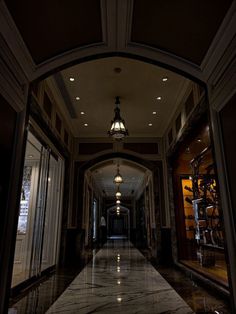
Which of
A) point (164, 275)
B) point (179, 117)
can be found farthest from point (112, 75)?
point (164, 275)

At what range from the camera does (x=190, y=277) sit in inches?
174

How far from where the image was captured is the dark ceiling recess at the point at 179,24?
2.09 meters

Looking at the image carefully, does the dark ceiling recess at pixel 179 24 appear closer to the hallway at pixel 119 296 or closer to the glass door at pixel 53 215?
the hallway at pixel 119 296

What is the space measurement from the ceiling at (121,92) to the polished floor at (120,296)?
146 inches

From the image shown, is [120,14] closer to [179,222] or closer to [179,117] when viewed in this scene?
[179,117]

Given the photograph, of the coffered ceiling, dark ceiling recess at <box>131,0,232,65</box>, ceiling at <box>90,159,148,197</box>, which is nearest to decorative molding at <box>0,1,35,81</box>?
the coffered ceiling

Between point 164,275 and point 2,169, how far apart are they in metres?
3.98

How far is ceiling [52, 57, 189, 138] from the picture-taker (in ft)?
13.9

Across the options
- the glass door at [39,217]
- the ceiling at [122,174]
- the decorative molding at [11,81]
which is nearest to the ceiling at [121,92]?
the glass door at [39,217]

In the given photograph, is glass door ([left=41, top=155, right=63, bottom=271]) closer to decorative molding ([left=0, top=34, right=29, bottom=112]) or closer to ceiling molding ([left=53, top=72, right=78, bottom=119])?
ceiling molding ([left=53, top=72, right=78, bottom=119])

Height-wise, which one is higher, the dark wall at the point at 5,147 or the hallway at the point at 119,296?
the dark wall at the point at 5,147

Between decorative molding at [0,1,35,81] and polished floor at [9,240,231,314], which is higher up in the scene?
decorative molding at [0,1,35,81]

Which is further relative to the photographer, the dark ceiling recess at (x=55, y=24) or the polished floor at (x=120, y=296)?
the polished floor at (x=120, y=296)

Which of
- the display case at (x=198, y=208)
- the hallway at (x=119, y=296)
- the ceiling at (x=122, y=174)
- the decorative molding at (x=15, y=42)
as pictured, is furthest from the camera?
the ceiling at (x=122, y=174)
